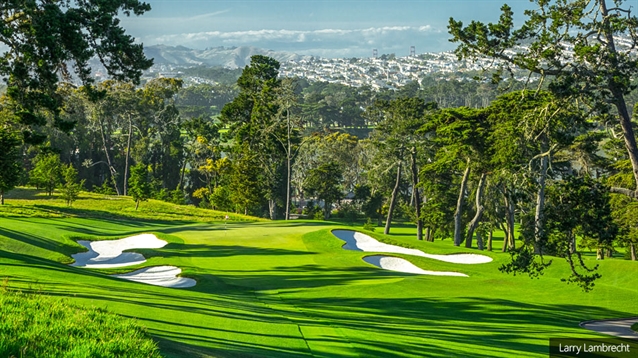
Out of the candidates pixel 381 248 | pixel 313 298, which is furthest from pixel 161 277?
pixel 381 248

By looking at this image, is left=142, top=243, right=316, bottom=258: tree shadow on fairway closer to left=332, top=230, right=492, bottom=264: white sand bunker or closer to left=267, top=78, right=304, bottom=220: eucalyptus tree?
left=332, top=230, right=492, bottom=264: white sand bunker

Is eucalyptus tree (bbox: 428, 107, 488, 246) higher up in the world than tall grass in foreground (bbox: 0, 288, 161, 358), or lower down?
higher up

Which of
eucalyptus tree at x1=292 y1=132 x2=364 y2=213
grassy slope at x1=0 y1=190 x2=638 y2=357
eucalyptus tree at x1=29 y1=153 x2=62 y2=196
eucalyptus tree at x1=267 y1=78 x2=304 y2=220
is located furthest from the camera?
eucalyptus tree at x1=292 y1=132 x2=364 y2=213

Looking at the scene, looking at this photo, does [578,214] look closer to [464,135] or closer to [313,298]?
[313,298]

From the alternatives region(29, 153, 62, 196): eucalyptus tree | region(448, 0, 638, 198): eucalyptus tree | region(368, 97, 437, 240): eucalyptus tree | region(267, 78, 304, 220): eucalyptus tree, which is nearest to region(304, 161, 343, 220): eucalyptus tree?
region(267, 78, 304, 220): eucalyptus tree

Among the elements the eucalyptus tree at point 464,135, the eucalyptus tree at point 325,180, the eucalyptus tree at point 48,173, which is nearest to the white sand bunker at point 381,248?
the eucalyptus tree at point 464,135

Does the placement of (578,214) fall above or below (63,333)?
above

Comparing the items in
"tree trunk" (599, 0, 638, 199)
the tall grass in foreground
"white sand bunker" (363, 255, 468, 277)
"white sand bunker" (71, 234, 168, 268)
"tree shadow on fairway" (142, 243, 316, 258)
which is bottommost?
"white sand bunker" (363, 255, 468, 277)
